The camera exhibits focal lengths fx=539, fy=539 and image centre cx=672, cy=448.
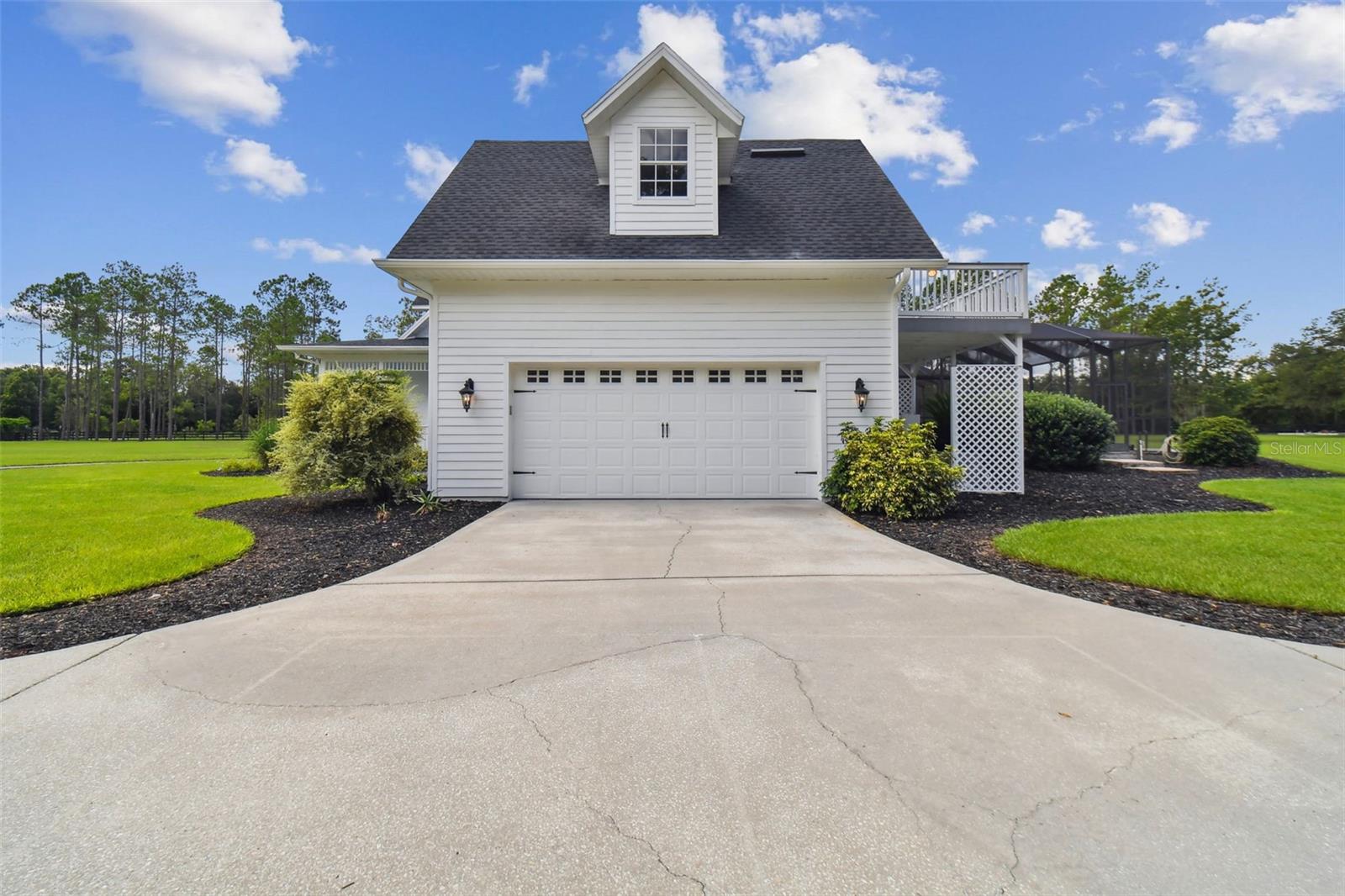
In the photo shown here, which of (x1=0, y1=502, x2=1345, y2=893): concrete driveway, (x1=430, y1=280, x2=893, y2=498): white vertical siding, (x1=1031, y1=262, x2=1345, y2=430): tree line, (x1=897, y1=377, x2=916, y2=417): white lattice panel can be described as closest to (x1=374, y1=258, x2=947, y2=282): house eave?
(x1=430, y1=280, x2=893, y2=498): white vertical siding

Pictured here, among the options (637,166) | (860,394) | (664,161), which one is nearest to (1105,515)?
(860,394)

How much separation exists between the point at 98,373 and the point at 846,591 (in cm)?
5526

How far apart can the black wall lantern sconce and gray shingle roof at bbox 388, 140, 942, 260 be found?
1.92m

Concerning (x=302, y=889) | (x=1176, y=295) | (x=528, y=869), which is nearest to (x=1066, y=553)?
(x=528, y=869)

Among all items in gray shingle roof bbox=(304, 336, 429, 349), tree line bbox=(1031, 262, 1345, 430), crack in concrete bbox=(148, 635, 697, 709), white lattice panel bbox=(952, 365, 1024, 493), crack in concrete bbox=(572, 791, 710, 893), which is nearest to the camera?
crack in concrete bbox=(572, 791, 710, 893)

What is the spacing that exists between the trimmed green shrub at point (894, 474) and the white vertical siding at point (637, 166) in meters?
4.27

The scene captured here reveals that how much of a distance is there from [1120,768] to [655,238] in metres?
8.48

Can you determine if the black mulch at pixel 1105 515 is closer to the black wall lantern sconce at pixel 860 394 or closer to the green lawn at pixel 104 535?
the black wall lantern sconce at pixel 860 394

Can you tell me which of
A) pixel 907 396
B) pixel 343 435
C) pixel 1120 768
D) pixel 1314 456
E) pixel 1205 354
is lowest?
pixel 1120 768

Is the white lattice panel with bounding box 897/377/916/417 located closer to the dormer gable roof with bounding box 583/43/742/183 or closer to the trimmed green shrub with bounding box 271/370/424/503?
the dormer gable roof with bounding box 583/43/742/183

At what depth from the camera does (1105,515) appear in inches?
280

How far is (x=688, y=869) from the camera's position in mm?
1562

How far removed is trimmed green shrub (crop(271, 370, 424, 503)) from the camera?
7586mm

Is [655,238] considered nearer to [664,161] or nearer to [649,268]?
[649,268]
